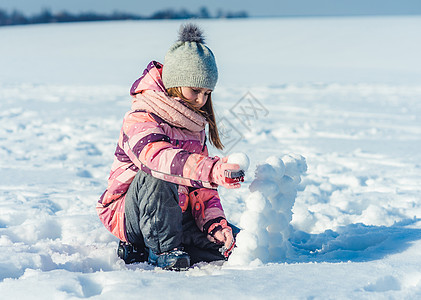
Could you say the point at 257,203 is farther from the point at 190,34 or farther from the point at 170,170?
the point at 190,34

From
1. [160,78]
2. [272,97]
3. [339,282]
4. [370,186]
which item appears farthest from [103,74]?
[339,282]

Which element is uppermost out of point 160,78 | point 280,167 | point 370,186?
point 160,78

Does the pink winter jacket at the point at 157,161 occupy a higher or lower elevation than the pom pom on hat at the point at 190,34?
lower

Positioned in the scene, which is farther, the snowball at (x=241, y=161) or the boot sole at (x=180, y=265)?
the boot sole at (x=180, y=265)

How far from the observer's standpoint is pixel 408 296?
4.89 ft

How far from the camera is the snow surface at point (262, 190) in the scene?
158cm

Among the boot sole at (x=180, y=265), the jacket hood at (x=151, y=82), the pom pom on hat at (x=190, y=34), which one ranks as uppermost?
the pom pom on hat at (x=190, y=34)

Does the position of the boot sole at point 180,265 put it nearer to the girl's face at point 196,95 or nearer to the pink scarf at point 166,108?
the pink scarf at point 166,108

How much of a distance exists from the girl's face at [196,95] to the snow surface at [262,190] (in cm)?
39

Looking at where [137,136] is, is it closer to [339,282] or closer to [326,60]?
[339,282]

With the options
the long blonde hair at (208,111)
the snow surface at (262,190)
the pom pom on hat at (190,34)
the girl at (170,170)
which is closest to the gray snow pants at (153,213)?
the girl at (170,170)

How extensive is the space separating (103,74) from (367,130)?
8445 mm

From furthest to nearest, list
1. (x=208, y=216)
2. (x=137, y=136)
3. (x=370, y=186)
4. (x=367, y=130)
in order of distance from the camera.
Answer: (x=367, y=130)
(x=370, y=186)
(x=208, y=216)
(x=137, y=136)

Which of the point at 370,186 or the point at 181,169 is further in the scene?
the point at 370,186
